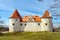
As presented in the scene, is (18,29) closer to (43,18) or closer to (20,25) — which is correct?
(20,25)

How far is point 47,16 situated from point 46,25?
148 inches

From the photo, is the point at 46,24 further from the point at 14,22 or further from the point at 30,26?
the point at 14,22

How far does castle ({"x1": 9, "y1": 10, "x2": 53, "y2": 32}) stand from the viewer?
68.9 m

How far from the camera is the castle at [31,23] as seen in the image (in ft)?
226

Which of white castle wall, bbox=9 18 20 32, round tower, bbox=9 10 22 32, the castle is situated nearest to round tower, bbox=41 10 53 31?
the castle

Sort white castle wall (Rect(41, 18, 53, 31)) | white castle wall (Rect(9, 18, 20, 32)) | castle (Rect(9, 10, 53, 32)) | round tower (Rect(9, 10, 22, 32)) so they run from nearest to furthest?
white castle wall (Rect(41, 18, 53, 31))
castle (Rect(9, 10, 53, 32))
white castle wall (Rect(9, 18, 20, 32))
round tower (Rect(9, 10, 22, 32))

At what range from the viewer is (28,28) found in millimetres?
70812

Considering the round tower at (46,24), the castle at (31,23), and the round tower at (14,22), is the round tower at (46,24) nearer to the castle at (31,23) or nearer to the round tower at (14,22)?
the castle at (31,23)

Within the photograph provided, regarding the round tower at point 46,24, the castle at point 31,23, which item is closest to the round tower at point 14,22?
the castle at point 31,23

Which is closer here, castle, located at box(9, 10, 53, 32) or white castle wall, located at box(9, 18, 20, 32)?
castle, located at box(9, 10, 53, 32)

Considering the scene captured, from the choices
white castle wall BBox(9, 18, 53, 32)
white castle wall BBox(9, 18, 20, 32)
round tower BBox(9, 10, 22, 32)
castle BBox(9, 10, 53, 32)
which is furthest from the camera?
round tower BBox(9, 10, 22, 32)

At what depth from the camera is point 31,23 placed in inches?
2766

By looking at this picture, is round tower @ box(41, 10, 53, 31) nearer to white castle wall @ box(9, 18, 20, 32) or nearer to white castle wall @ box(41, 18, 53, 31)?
white castle wall @ box(41, 18, 53, 31)

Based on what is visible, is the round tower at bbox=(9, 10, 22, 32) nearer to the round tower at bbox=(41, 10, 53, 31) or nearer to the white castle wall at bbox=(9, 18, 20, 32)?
the white castle wall at bbox=(9, 18, 20, 32)
